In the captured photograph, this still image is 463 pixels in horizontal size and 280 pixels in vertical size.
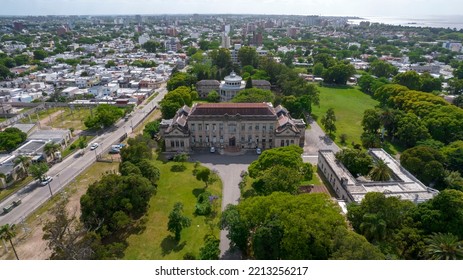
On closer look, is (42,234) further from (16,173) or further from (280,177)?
(280,177)

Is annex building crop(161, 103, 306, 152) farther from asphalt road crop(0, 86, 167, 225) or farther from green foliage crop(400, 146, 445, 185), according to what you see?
green foliage crop(400, 146, 445, 185)

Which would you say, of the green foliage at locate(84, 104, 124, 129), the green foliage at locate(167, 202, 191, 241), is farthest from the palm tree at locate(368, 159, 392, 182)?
the green foliage at locate(84, 104, 124, 129)

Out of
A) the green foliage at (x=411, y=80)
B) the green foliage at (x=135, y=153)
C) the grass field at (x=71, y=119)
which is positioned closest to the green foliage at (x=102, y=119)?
the grass field at (x=71, y=119)

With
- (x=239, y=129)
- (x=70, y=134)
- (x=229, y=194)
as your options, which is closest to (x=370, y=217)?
(x=229, y=194)

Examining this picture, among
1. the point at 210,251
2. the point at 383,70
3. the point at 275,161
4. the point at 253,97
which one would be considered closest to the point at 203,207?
the point at 210,251

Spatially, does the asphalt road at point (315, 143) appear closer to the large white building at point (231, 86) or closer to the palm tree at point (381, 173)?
the palm tree at point (381, 173)
